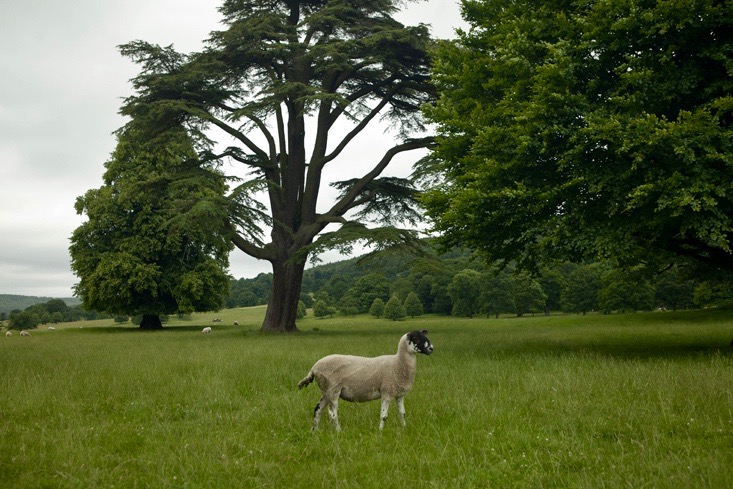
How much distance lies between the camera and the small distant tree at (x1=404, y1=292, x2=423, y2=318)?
226ft

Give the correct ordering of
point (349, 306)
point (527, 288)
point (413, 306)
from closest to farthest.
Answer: point (527, 288)
point (413, 306)
point (349, 306)

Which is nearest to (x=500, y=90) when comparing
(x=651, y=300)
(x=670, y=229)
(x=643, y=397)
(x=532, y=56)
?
(x=532, y=56)

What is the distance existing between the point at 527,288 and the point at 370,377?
188ft

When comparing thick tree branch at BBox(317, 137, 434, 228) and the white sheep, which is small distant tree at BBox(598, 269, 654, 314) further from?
the white sheep

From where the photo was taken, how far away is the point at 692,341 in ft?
54.4

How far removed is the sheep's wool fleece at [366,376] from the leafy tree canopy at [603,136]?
681 centimetres

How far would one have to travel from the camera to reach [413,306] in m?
69.2

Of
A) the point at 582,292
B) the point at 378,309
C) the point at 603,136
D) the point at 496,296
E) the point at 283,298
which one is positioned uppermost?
Answer: the point at 603,136

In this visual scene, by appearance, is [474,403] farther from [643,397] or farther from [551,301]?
[551,301]

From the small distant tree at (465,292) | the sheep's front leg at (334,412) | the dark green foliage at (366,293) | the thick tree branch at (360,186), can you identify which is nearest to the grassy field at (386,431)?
the sheep's front leg at (334,412)

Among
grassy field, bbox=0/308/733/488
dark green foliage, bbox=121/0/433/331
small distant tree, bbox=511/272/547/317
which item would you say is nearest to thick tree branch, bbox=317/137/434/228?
dark green foliage, bbox=121/0/433/331

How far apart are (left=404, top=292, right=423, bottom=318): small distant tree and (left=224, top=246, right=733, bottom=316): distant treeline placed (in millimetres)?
3281

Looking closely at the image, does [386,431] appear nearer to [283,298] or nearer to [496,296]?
[283,298]

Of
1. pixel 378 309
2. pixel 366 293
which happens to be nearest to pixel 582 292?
pixel 378 309
